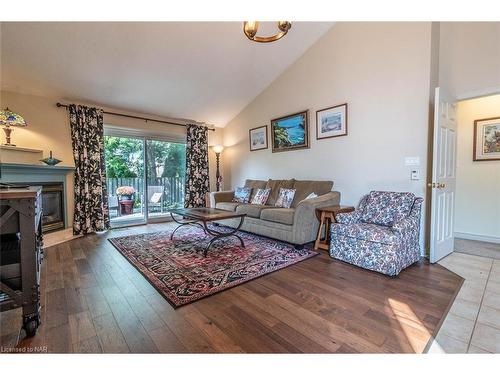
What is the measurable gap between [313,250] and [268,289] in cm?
123

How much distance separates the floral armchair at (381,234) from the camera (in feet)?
7.37

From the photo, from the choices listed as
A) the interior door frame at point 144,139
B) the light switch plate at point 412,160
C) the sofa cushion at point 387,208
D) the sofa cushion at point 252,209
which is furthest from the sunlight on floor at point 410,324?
the interior door frame at point 144,139

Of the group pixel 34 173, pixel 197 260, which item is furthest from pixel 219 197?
pixel 34 173

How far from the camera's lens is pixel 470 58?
287 cm

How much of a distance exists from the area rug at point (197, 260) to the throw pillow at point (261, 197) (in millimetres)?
681

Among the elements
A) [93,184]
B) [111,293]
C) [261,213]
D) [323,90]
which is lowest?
[111,293]

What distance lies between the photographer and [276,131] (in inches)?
179

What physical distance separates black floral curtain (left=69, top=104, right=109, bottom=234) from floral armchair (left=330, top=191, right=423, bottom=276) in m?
3.89

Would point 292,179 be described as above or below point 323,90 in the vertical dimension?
below

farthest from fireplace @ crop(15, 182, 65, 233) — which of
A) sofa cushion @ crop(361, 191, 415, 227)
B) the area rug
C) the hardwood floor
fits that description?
sofa cushion @ crop(361, 191, 415, 227)

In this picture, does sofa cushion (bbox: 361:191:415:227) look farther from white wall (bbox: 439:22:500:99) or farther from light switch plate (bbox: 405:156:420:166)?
white wall (bbox: 439:22:500:99)

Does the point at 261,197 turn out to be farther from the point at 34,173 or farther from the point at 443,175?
the point at 34,173

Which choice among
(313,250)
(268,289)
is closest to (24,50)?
(268,289)

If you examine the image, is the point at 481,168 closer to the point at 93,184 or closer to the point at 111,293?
the point at 111,293
